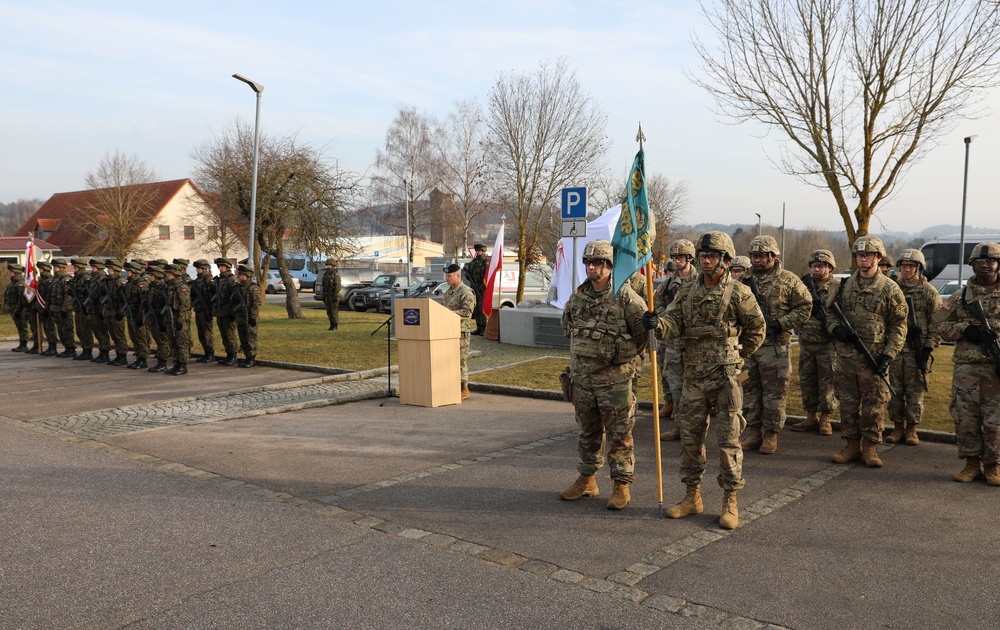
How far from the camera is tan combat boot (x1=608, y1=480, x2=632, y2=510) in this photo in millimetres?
5961

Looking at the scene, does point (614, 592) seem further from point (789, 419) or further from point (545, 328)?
point (545, 328)

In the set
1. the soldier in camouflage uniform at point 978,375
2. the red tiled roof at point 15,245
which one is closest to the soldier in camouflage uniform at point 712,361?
the soldier in camouflage uniform at point 978,375

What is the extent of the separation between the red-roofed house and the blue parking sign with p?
1601 inches

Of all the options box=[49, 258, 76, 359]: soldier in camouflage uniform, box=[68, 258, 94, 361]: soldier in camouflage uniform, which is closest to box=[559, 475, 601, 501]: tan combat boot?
box=[68, 258, 94, 361]: soldier in camouflage uniform

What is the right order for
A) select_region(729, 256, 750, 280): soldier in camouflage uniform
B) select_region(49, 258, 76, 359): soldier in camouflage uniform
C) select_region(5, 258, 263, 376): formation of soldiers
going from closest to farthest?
select_region(729, 256, 750, 280): soldier in camouflage uniform → select_region(5, 258, 263, 376): formation of soldiers → select_region(49, 258, 76, 359): soldier in camouflage uniform

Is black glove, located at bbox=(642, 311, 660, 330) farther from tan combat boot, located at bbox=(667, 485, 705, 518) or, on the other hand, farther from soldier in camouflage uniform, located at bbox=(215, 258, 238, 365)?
soldier in camouflage uniform, located at bbox=(215, 258, 238, 365)

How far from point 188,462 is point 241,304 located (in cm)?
758

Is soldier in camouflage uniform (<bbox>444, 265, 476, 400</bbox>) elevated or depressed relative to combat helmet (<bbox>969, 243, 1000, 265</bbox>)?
depressed

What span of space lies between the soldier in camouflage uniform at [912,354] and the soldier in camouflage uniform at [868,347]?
2.70 feet

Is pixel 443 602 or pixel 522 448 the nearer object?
pixel 443 602

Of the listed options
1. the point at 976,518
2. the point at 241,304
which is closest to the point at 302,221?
the point at 241,304

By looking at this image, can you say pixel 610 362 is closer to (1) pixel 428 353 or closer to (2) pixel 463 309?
(1) pixel 428 353

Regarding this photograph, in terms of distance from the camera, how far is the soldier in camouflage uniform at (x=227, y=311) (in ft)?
49.0

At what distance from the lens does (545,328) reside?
17.0m
